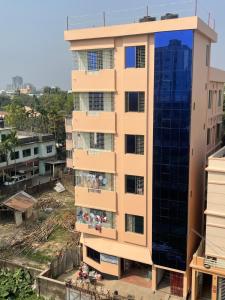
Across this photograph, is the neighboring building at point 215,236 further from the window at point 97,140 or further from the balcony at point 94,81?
the balcony at point 94,81

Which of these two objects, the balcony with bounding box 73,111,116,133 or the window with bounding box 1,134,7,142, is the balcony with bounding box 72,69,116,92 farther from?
the window with bounding box 1,134,7,142

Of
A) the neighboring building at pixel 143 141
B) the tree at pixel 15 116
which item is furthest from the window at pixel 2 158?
the neighboring building at pixel 143 141

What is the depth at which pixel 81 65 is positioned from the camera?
24.0 m

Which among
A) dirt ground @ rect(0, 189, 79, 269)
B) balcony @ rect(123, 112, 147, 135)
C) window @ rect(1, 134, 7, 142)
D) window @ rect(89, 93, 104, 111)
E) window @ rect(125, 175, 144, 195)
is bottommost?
dirt ground @ rect(0, 189, 79, 269)

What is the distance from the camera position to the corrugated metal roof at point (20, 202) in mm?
34594

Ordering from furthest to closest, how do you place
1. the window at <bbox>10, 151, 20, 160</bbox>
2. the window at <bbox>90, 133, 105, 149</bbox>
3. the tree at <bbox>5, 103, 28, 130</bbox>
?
1. the tree at <bbox>5, 103, 28, 130</bbox>
2. the window at <bbox>10, 151, 20, 160</bbox>
3. the window at <bbox>90, 133, 105, 149</bbox>

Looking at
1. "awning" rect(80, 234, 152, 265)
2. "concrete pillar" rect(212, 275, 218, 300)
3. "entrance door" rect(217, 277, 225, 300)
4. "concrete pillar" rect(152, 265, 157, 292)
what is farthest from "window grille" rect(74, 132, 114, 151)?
"entrance door" rect(217, 277, 225, 300)

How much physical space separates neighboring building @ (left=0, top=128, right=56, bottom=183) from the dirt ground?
10.1 metres

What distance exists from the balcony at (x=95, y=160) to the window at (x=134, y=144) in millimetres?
1185

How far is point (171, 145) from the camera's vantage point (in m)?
22.0

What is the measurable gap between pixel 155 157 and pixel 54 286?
10863 millimetres

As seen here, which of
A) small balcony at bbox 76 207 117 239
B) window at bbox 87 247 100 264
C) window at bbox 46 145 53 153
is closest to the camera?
small balcony at bbox 76 207 117 239

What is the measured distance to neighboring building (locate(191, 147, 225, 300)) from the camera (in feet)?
68.1

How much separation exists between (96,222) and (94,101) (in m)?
8.53
